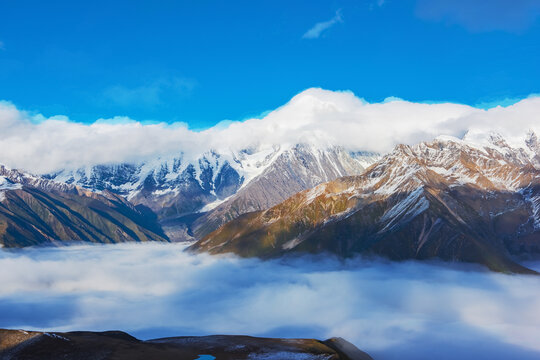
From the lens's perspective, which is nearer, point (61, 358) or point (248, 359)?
point (61, 358)

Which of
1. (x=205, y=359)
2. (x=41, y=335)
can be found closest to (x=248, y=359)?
(x=205, y=359)

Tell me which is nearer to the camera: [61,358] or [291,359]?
[61,358]

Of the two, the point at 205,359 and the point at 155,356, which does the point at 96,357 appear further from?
the point at 205,359

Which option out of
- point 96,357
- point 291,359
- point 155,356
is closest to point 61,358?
point 96,357

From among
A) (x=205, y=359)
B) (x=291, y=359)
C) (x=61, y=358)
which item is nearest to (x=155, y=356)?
(x=205, y=359)

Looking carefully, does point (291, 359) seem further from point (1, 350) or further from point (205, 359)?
point (1, 350)

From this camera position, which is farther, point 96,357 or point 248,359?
point 248,359
